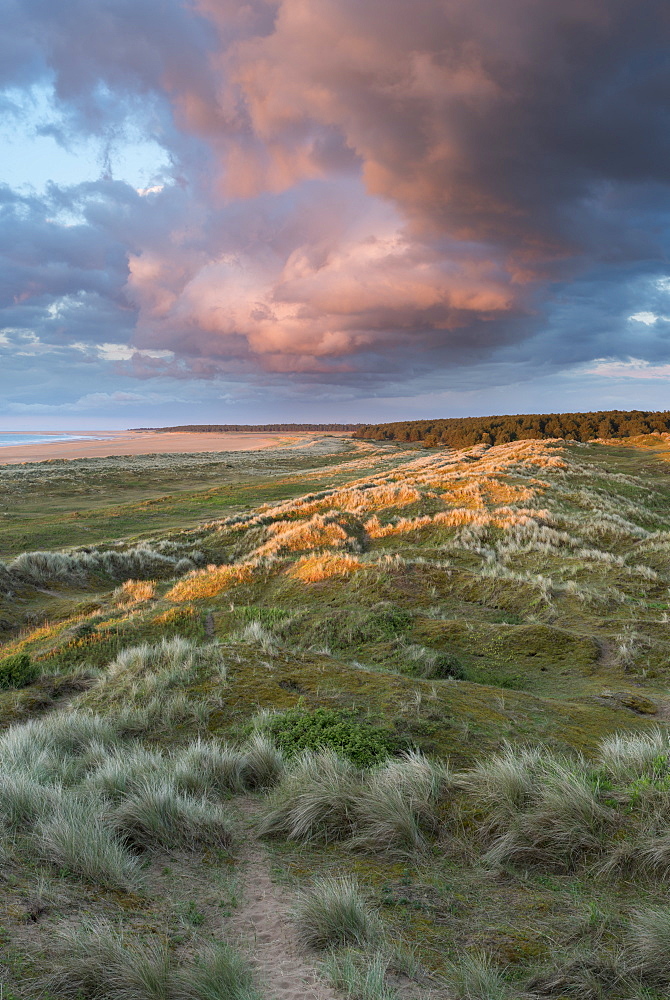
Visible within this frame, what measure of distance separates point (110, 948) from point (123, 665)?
5.86 meters

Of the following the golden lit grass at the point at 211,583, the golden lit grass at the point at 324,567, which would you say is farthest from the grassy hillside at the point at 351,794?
the golden lit grass at the point at 211,583

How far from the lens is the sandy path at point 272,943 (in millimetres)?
2688

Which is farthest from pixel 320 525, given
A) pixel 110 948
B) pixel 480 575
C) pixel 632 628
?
pixel 110 948

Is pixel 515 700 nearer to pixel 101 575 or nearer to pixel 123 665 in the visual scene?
pixel 123 665

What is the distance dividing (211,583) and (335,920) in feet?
38.7

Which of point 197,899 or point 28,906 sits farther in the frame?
point 197,899

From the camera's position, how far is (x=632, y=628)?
9523 millimetres

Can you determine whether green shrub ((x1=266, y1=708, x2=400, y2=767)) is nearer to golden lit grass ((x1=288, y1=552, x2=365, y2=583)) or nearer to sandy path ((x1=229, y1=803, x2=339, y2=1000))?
sandy path ((x1=229, y1=803, x2=339, y2=1000))

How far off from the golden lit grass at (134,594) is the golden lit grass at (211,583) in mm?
586

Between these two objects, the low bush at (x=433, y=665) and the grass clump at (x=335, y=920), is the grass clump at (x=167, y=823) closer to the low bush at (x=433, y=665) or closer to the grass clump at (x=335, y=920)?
the grass clump at (x=335, y=920)

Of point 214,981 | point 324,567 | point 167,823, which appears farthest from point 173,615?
point 214,981

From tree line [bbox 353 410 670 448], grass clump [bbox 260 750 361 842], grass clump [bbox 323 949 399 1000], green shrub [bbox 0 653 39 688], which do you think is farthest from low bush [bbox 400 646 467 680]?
tree line [bbox 353 410 670 448]

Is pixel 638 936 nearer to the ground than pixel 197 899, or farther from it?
farther from it

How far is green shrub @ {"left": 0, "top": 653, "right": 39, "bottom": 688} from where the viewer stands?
825 centimetres
